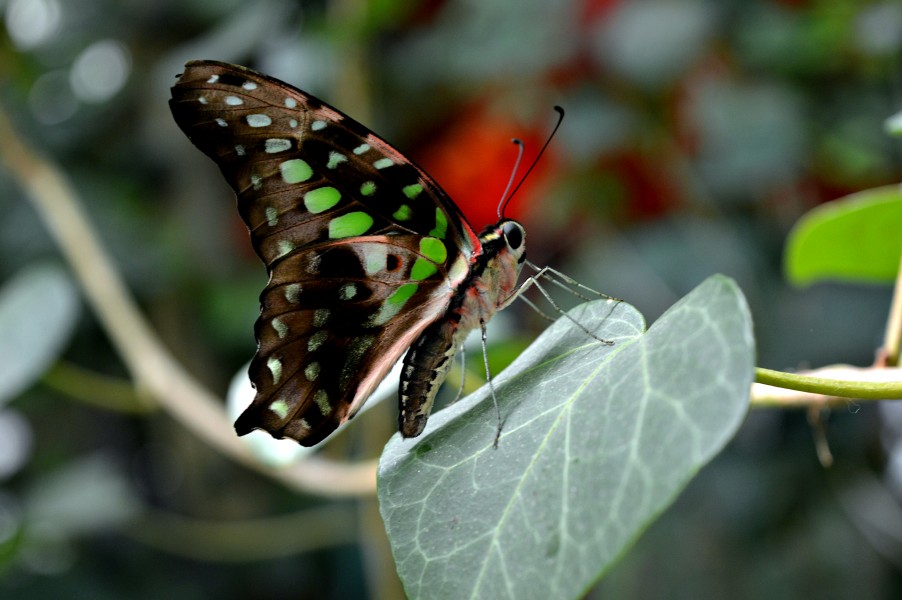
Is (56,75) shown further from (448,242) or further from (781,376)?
(781,376)

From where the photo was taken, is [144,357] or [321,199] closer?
[321,199]

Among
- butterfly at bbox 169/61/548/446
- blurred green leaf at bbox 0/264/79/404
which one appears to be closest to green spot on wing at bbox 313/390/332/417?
butterfly at bbox 169/61/548/446

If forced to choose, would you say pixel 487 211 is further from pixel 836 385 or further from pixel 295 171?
pixel 836 385

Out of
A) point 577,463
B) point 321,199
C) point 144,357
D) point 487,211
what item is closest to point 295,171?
point 321,199

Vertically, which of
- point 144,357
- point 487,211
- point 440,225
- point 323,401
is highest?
point 440,225

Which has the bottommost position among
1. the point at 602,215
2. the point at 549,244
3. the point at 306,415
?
the point at 549,244

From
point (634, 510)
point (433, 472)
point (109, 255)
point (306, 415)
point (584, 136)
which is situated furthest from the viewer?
point (109, 255)

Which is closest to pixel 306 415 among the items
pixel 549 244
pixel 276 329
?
pixel 276 329

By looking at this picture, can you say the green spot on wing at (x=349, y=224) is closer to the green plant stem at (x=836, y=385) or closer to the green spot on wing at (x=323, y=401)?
the green spot on wing at (x=323, y=401)
